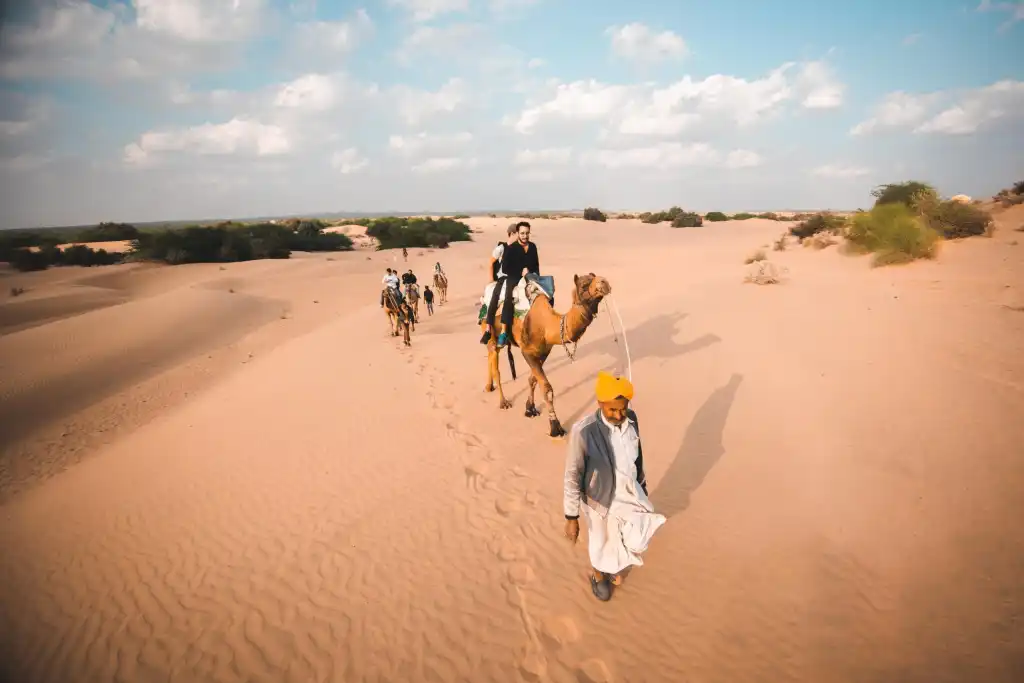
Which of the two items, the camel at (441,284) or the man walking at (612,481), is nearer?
the man walking at (612,481)

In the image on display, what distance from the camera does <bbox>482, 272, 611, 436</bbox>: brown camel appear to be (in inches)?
237

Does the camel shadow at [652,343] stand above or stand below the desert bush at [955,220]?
below

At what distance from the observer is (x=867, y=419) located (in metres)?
6.63

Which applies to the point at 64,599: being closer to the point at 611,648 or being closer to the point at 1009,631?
the point at 611,648

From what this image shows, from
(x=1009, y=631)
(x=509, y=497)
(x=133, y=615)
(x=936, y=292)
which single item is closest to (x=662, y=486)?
(x=509, y=497)

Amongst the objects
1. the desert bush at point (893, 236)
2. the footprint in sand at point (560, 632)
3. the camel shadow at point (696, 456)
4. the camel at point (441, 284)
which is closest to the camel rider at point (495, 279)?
the camel shadow at point (696, 456)

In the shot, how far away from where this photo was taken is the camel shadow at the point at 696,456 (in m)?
5.54

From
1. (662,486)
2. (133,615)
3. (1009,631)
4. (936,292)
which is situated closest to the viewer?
(1009,631)

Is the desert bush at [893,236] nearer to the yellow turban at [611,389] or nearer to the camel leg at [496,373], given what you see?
the camel leg at [496,373]

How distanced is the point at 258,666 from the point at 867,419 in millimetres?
8140

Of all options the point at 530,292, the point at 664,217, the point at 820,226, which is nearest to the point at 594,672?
the point at 530,292

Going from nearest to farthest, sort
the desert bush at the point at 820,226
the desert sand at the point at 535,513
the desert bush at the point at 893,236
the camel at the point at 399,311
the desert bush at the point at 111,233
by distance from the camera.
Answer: the desert sand at the point at 535,513 → the camel at the point at 399,311 → the desert bush at the point at 893,236 → the desert bush at the point at 820,226 → the desert bush at the point at 111,233

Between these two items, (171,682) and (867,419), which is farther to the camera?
(867,419)

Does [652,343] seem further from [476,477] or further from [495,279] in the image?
[476,477]
